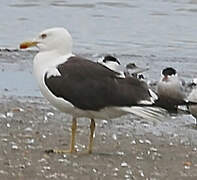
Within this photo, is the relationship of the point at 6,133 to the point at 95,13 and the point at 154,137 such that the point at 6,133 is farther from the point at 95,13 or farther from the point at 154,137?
the point at 95,13

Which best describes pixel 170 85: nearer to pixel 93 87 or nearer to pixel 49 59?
pixel 49 59

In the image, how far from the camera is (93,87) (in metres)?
8.30

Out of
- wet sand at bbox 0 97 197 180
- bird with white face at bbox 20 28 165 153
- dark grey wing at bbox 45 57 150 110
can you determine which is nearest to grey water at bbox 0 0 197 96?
wet sand at bbox 0 97 197 180

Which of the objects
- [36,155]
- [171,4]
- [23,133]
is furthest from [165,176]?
[171,4]

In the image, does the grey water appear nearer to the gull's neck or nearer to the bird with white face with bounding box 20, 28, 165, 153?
the gull's neck

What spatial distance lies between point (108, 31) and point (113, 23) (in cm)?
144

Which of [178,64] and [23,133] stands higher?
[23,133]

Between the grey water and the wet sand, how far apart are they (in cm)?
218

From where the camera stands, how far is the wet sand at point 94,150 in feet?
25.5

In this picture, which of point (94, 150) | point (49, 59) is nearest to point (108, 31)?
point (94, 150)

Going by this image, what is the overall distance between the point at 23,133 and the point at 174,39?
9.31 metres

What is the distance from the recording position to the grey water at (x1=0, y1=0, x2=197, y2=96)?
1520cm

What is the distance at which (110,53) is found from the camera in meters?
16.7

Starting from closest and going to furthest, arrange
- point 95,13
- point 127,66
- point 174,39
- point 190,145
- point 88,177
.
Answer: point 88,177 → point 190,145 → point 127,66 → point 174,39 → point 95,13
